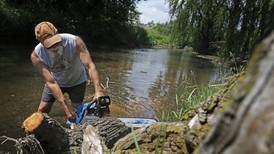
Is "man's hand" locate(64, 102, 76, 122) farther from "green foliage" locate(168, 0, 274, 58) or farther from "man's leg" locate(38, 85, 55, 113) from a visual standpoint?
"green foliage" locate(168, 0, 274, 58)

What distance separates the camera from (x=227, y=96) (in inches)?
100

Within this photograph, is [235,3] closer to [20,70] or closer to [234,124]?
[20,70]

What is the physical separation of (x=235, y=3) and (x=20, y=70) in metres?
8.68

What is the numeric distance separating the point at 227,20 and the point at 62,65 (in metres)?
14.5

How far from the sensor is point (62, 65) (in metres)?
5.72

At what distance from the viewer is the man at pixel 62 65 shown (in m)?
5.29

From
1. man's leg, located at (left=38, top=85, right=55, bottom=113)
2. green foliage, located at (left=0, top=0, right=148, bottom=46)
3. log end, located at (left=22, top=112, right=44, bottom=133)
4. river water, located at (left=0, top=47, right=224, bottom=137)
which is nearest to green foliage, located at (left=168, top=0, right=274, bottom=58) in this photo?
river water, located at (left=0, top=47, right=224, bottom=137)

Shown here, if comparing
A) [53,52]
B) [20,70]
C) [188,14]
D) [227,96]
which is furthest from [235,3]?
[227,96]

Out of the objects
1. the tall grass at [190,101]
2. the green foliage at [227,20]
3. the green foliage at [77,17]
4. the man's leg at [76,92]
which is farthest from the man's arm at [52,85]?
the green foliage at [77,17]

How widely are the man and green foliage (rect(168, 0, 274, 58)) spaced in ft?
28.0

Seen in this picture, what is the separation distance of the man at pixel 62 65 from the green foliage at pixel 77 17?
1840cm

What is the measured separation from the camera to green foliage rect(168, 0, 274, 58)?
16.7 meters

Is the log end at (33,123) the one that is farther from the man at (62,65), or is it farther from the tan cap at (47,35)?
the tan cap at (47,35)

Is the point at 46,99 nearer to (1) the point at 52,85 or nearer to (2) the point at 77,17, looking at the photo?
(1) the point at 52,85
